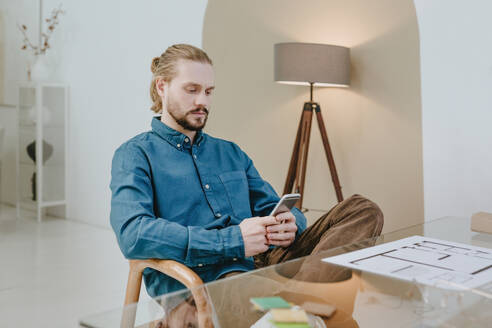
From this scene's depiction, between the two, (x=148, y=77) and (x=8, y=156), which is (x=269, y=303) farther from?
(x=8, y=156)

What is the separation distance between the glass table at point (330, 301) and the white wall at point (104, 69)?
3077 millimetres

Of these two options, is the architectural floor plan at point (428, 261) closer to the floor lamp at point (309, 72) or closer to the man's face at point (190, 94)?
the man's face at point (190, 94)

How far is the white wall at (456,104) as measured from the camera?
268 cm

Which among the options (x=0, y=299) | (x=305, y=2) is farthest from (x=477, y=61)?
(x=0, y=299)

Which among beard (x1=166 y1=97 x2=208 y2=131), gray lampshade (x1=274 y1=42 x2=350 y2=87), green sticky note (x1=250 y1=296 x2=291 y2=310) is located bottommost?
green sticky note (x1=250 y1=296 x2=291 y2=310)

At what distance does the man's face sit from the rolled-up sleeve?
28 centimetres

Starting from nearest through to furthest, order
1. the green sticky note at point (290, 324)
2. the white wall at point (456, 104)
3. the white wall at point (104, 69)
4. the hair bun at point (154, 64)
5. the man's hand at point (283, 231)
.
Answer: the green sticky note at point (290, 324)
the man's hand at point (283, 231)
the hair bun at point (154, 64)
the white wall at point (456, 104)
the white wall at point (104, 69)

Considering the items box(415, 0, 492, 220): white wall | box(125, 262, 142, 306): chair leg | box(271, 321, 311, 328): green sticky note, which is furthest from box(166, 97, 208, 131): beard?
box(415, 0, 492, 220): white wall

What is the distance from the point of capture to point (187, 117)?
1865mm

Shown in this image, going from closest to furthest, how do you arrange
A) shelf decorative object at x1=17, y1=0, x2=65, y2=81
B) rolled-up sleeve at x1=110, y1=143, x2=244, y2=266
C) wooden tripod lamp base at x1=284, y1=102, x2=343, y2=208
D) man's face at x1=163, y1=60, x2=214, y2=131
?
rolled-up sleeve at x1=110, y1=143, x2=244, y2=266, man's face at x1=163, y1=60, x2=214, y2=131, wooden tripod lamp base at x1=284, y1=102, x2=343, y2=208, shelf decorative object at x1=17, y1=0, x2=65, y2=81

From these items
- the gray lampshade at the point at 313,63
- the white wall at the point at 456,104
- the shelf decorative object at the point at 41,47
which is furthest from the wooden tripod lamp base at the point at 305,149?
the shelf decorative object at the point at 41,47

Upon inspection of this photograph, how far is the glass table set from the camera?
1071mm

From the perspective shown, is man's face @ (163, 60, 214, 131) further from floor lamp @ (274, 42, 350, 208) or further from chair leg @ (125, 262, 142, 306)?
floor lamp @ (274, 42, 350, 208)

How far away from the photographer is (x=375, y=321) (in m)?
1.27
